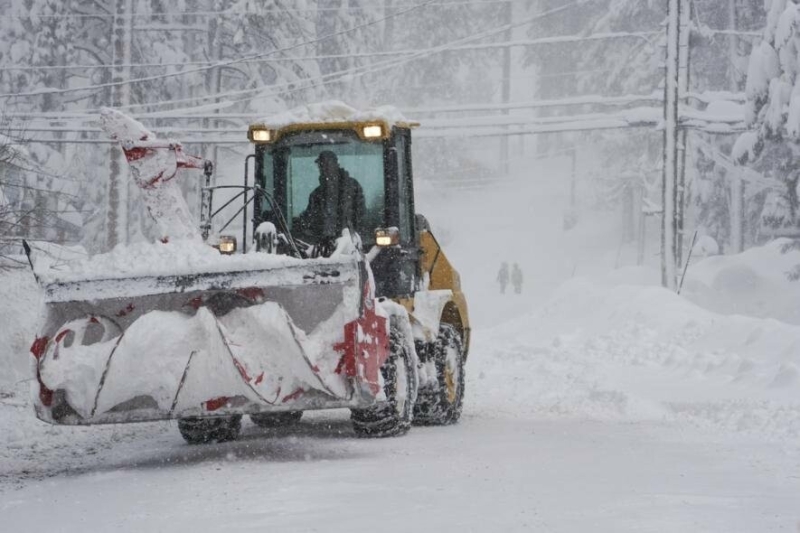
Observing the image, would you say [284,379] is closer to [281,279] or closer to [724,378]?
[281,279]

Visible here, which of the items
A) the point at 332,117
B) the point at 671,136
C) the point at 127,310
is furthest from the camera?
the point at 671,136

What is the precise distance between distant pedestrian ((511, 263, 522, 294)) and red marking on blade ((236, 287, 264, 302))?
128 ft

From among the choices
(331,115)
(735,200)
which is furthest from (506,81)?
(331,115)

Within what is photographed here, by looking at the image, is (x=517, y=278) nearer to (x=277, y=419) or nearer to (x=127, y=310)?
(x=277, y=419)

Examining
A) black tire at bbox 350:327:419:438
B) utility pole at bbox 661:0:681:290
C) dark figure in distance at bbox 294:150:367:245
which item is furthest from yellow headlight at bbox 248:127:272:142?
utility pole at bbox 661:0:681:290

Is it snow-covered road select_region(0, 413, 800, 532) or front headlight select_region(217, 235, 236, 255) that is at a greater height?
front headlight select_region(217, 235, 236, 255)

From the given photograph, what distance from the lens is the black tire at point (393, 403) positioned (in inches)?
384

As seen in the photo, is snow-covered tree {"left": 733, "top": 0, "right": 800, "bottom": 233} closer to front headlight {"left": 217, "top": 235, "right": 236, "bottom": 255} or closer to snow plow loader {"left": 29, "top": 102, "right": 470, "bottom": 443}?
front headlight {"left": 217, "top": 235, "right": 236, "bottom": 255}

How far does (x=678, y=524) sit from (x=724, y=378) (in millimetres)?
8789

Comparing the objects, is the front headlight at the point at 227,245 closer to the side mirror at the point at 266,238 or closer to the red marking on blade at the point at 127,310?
the side mirror at the point at 266,238

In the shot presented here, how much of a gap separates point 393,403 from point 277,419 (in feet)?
8.72

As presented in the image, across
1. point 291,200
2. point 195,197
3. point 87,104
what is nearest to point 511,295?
point 195,197

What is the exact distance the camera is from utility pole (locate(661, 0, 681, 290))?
26406 millimetres

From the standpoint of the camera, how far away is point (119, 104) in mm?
34250
